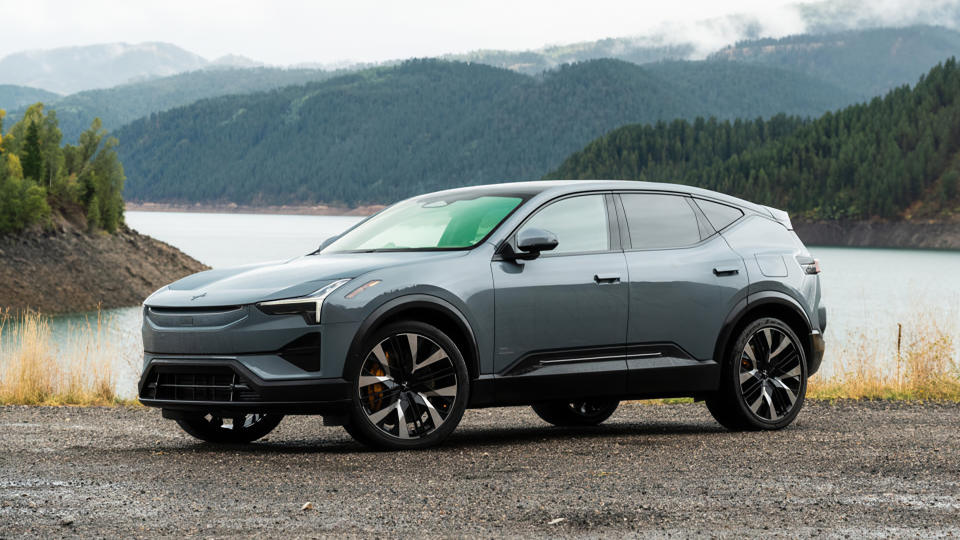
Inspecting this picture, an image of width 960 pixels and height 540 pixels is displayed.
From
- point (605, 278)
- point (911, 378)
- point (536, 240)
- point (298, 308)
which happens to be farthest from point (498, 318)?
point (911, 378)

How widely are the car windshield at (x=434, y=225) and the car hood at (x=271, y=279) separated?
0.90 ft

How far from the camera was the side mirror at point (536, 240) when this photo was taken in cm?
761

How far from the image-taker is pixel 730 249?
8.97 m

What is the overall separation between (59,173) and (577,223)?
52025mm

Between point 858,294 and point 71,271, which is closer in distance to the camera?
point 71,271

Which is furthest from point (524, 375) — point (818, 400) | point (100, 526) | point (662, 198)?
point (818, 400)

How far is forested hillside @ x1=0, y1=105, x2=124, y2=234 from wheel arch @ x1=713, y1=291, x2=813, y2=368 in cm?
4882

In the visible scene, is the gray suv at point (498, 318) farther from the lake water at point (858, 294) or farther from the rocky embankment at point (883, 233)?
the rocky embankment at point (883, 233)

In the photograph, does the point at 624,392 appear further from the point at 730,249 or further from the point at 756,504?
the point at 756,504

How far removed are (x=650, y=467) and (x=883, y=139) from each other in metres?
169

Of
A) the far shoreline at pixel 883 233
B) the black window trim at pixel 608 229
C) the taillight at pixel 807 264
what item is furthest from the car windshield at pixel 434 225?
the far shoreline at pixel 883 233

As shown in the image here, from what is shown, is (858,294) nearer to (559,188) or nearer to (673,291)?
(673,291)

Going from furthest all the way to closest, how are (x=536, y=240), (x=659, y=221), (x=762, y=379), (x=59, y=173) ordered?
(x=59, y=173) < (x=762, y=379) < (x=659, y=221) < (x=536, y=240)

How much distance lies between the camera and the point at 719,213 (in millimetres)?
9141
